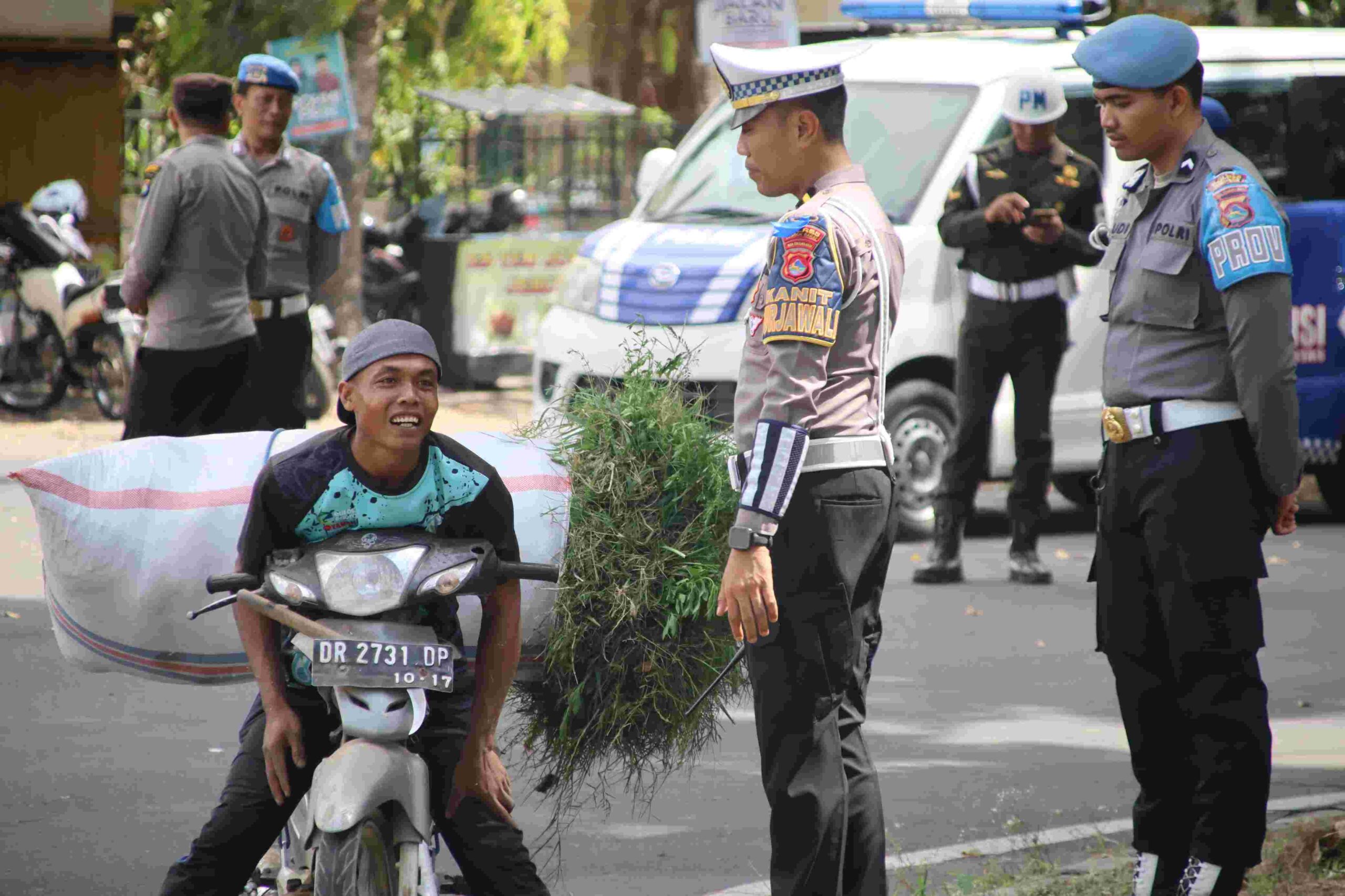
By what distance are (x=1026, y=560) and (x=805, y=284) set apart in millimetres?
5670

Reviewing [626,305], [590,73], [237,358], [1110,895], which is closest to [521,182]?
[590,73]

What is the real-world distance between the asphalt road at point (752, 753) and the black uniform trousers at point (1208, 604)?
935 millimetres

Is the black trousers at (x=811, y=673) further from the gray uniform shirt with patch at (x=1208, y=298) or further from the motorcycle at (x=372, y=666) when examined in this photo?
the gray uniform shirt with patch at (x=1208, y=298)

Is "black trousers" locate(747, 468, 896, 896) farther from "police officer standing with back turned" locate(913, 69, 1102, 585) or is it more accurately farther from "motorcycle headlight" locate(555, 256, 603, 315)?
"motorcycle headlight" locate(555, 256, 603, 315)

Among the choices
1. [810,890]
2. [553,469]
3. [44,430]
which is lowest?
[44,430]

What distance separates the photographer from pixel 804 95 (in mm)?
3943

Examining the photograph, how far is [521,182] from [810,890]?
14.7m

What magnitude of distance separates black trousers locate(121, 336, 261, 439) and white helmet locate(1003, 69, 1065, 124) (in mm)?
3838

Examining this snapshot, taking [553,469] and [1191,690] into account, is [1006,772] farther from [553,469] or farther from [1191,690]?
[553,469]

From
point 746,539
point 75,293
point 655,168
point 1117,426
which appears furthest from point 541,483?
point 75,293

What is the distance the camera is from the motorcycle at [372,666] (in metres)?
3.38

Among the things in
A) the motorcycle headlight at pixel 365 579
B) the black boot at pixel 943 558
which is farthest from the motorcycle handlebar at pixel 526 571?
the black boot at pixel 943 558

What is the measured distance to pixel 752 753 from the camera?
6.28 meters

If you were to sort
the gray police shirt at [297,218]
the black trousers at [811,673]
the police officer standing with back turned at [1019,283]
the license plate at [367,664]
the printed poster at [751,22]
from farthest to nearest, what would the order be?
1. the printed poster at [751,22]
2. the police officer standing with back turned at [1019,283]
3. the gray police shirt at [297,218]
4. the black trousers at [811,673]
5. the license plate at [367,664]
